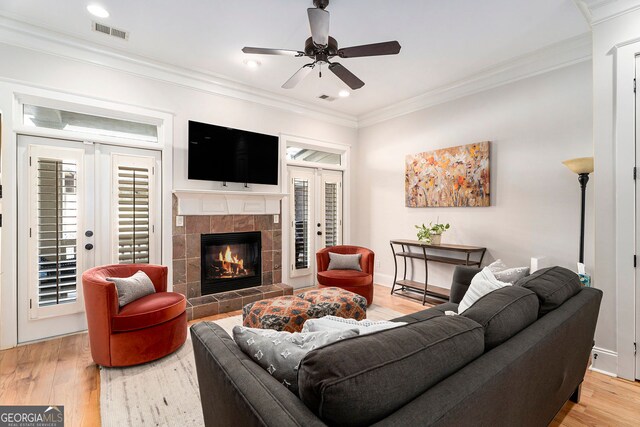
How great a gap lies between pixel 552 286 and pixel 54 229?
168 inches

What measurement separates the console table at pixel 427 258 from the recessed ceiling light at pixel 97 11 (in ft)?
14.1

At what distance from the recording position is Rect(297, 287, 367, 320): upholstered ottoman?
8.90ft

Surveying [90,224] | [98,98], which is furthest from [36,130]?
[90,224]

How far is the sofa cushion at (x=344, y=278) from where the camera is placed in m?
3.89

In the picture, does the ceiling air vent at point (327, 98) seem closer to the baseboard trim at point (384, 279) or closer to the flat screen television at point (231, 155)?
the flat screen television at point (231, 155)

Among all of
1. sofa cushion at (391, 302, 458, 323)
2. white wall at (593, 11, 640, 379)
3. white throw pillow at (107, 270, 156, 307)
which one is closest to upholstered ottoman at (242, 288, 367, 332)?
sofa cushion at (391, 302, 458, 323)

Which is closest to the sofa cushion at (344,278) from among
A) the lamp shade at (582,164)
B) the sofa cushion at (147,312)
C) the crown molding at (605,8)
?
the sofa cushion at (147,312)

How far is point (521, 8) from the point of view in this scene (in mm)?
2705

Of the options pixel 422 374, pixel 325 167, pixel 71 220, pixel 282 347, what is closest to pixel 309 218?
pixel 325 167

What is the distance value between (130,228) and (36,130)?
1282 mm

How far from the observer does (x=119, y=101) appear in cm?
348

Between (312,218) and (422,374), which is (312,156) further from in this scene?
(422,374)

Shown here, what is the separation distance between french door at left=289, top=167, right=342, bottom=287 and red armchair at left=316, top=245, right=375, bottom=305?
2.67 ft

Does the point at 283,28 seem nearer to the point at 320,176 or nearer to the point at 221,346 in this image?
the point at 320,176
